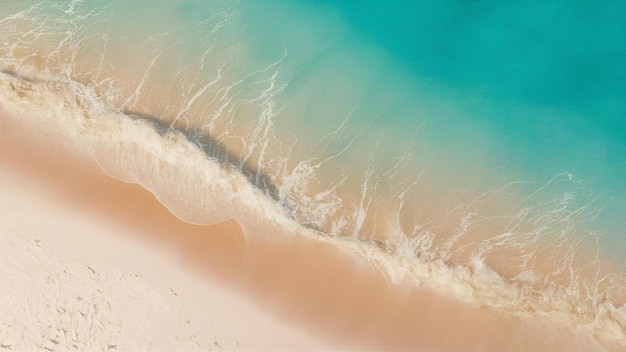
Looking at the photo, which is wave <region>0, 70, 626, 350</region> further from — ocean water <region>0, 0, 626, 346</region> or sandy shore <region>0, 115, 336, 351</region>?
sandy shore <region>0, 115, 336, 351</region>

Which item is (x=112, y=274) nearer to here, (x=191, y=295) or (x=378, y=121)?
(x=191, y=295)

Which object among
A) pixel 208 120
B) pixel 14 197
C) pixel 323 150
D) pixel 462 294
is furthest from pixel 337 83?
pixel 14 197

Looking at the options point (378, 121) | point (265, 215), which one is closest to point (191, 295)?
point (265, 215)

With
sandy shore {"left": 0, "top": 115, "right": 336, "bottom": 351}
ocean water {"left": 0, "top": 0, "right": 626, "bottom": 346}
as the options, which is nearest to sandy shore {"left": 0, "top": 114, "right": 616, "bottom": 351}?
sandy shore {"left": 0, "top": 115, "right": 336, "bottom": 351}

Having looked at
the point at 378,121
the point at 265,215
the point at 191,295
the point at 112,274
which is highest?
the point at 378,121

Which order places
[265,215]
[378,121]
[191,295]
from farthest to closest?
[378,121], [265,215], [191,295]

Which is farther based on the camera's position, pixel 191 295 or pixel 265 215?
pixel 265 215

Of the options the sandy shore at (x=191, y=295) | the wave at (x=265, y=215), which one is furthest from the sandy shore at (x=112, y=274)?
the wave at (x=265, y=215)
